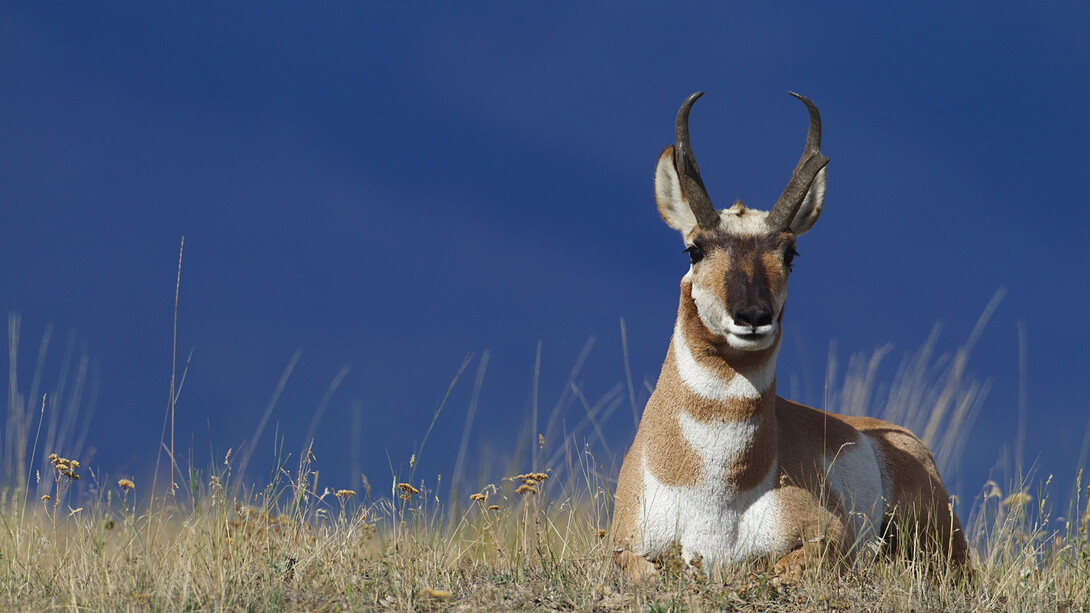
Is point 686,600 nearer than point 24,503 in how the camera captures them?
Yes

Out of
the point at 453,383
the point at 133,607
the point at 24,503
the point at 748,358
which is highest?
the point at 748,358

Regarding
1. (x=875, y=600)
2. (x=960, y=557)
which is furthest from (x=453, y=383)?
(x=960, y=557)

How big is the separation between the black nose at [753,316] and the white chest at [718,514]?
0.82 m

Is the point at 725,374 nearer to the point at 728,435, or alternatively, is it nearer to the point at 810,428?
the point at 728,435

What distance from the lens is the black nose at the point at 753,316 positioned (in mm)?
6699

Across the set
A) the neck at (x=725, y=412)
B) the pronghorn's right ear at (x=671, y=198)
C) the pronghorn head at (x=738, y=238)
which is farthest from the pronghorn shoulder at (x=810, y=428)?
the pronghorn's right ear at (x=671, y=198)

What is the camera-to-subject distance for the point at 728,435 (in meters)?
7.16

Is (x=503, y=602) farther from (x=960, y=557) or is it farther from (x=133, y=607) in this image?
(x=960, y=557)

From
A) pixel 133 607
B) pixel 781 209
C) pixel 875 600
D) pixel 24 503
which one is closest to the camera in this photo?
pixel 133 607

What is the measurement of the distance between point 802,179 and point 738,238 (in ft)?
2.59

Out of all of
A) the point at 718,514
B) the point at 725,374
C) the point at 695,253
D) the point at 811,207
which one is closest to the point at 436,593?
the point at 718,514

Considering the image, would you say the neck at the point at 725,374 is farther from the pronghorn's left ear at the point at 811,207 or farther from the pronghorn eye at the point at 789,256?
the pronghorn's left ear at the point at 811,207

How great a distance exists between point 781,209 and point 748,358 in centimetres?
124

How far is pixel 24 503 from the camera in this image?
855cm
